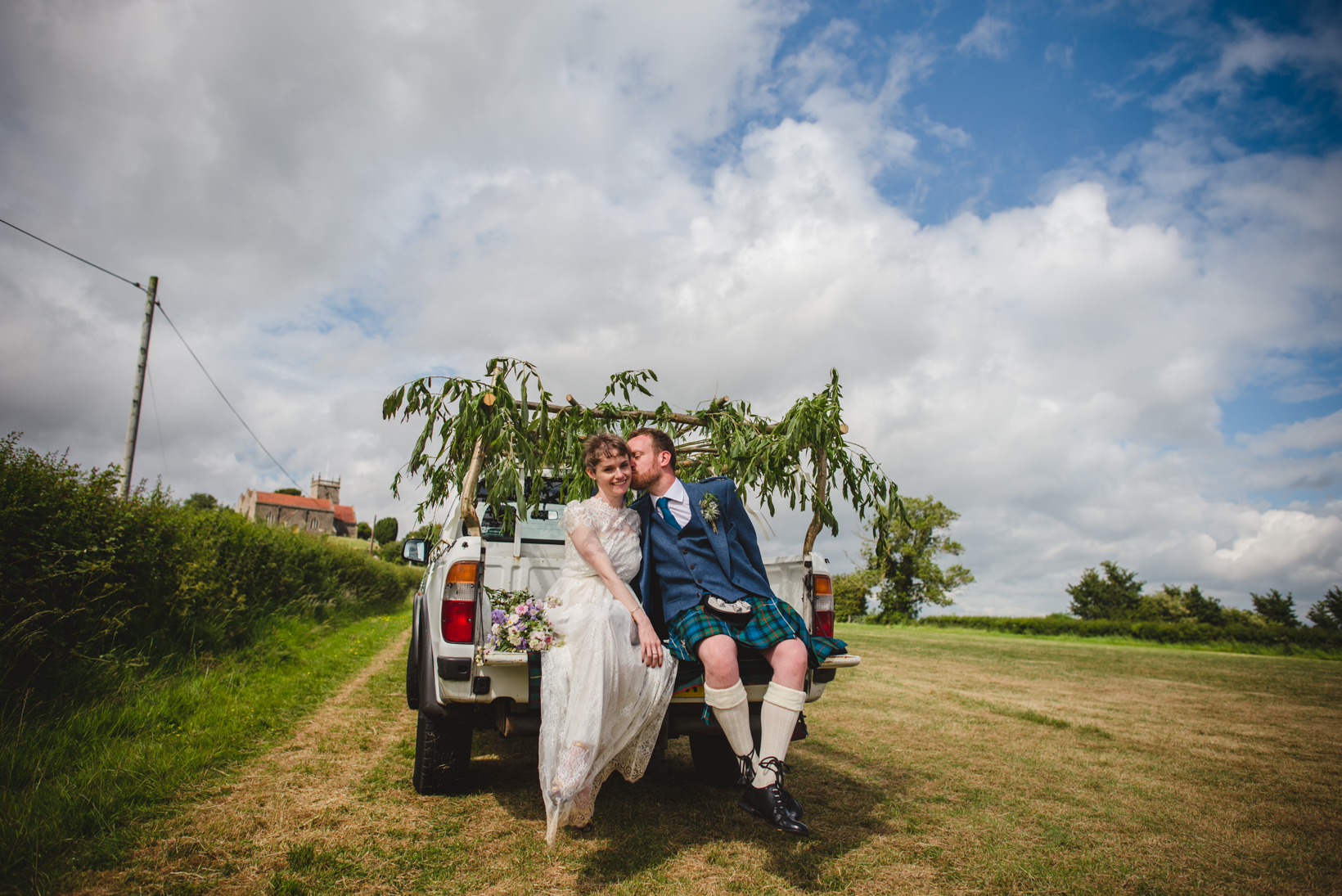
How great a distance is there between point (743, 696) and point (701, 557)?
0.65m

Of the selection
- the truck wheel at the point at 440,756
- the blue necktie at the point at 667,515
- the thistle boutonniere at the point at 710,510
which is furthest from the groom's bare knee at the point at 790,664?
the truck wheel at the point at 440,756

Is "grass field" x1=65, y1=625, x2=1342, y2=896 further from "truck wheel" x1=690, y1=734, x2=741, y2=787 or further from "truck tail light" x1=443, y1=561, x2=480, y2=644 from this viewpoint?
"truck tail light" x1=443, y1=561, x2=480, y2=644

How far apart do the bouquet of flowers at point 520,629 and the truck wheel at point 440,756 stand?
0.84 m

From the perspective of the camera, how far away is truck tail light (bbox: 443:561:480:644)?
292 centimetres

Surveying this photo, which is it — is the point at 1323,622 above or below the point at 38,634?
below

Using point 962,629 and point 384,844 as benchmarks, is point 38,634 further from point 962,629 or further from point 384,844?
point 962,629

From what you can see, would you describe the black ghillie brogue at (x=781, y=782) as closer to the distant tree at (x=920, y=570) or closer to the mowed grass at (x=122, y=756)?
the mowed grass at (x=122, y=756)

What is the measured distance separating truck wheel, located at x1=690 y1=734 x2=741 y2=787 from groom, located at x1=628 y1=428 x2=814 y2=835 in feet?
3.16

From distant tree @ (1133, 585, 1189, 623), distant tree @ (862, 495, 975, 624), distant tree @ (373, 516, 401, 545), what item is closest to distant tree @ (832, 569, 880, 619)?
distant tree @ (862, 495, 975, 624)

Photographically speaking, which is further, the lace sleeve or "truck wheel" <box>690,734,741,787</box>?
"truck wheel" <box>690,734,741,787</box>

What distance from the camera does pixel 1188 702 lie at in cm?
845

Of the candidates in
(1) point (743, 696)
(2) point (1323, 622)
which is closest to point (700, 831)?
(1) point (743, 696)

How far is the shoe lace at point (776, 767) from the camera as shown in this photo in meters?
2.58

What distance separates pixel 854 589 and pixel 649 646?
48.2 meters
